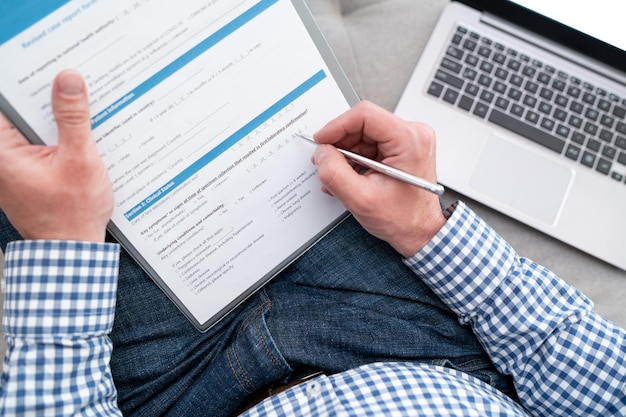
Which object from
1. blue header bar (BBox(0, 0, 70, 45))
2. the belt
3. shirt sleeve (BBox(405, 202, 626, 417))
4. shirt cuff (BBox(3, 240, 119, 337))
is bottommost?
shirt sleeve (BBox(405, 202, 626, 417))

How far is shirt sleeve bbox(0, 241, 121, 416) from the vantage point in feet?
1.51

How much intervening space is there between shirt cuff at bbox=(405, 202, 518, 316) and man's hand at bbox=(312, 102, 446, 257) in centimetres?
2

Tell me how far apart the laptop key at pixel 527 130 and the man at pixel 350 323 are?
0.58ft

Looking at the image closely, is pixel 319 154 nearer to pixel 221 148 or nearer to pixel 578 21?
pixel 221 148

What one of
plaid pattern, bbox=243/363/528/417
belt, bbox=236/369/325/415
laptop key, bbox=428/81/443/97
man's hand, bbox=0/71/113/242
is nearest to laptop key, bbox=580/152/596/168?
laptop key, bbox=428/81/443/97

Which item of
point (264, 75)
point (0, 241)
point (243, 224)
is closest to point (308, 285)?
point (243, 224)

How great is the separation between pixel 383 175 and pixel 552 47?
0.36 metres

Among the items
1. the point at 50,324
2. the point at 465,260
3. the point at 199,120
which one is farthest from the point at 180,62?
the point at 465,260

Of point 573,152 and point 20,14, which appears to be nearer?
point 20,14

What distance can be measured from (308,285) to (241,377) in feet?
0.45

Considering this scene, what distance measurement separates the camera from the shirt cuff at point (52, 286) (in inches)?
18.3

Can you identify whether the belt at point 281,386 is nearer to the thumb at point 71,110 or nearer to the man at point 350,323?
the man at point 350,323

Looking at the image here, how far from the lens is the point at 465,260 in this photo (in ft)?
1.89

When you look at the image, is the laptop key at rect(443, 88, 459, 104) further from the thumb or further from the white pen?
the thumb
